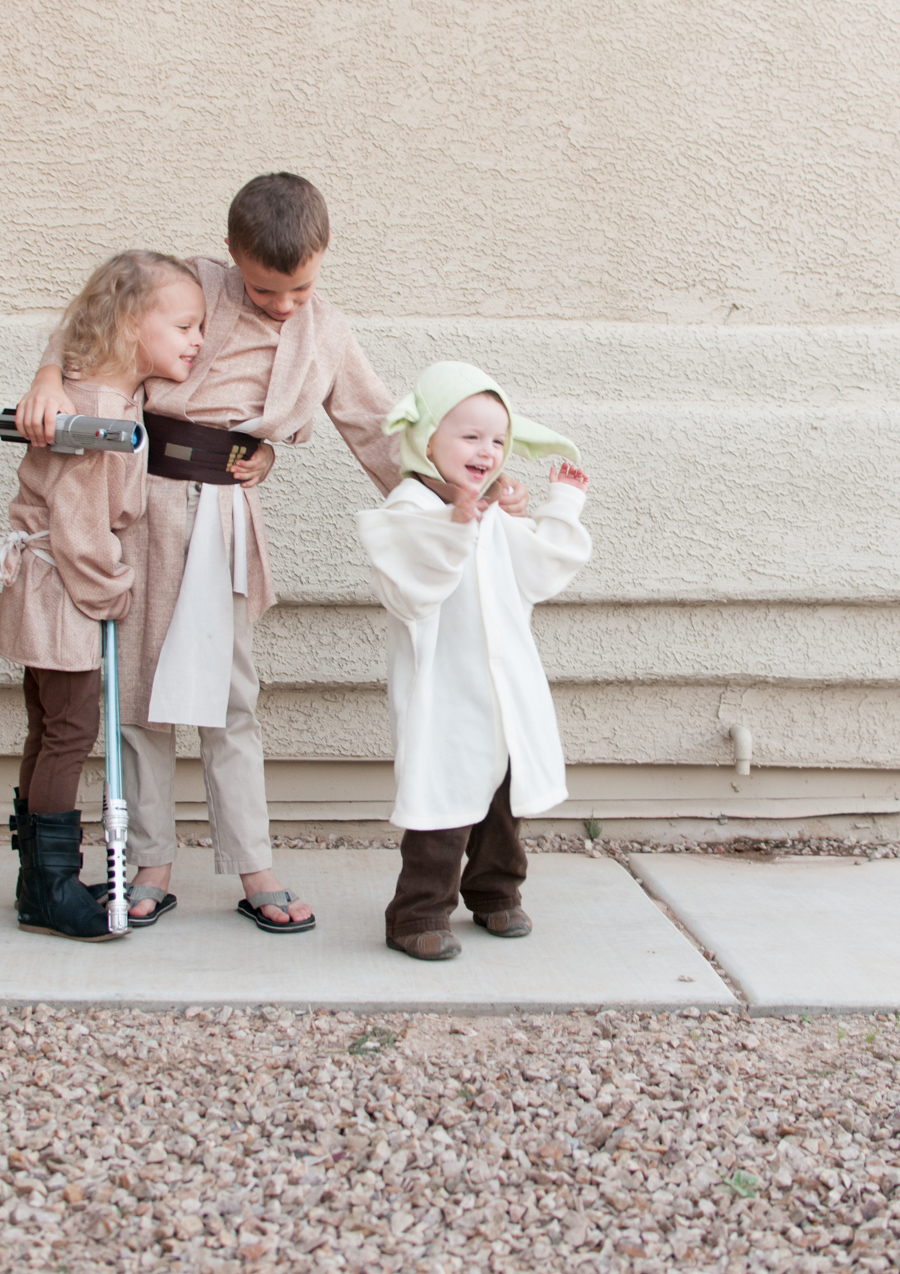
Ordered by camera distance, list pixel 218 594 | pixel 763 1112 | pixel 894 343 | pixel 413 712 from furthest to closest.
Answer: pixel 894 343 < pixel 218 594 < pixel 413 712 < pixel 763 1112

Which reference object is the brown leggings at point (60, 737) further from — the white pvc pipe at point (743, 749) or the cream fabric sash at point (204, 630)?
the white pvc pipe at point (743, 749)

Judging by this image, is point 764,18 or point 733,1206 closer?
point 733,1206

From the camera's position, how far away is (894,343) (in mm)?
3299

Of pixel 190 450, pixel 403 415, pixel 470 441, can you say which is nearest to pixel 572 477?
pixel 470 441

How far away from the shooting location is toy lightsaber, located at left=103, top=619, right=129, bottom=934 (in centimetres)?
239

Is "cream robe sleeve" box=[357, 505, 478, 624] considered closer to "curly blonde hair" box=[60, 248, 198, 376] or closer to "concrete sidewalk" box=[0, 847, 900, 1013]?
"curly blonde hair" box=[60, 248, 198, 376]

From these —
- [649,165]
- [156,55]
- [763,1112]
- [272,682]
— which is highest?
[156,55]

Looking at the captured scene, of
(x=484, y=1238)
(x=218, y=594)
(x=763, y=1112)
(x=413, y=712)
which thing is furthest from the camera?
(x=218, y=594)

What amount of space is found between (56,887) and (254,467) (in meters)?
1.01

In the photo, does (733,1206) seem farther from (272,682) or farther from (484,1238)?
(272,682)

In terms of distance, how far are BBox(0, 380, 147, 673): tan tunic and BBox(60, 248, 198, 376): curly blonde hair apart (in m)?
0.06


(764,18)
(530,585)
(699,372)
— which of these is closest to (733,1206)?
(530,585)

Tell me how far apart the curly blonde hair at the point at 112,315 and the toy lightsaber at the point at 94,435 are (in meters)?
0.17

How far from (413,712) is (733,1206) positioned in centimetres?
108
